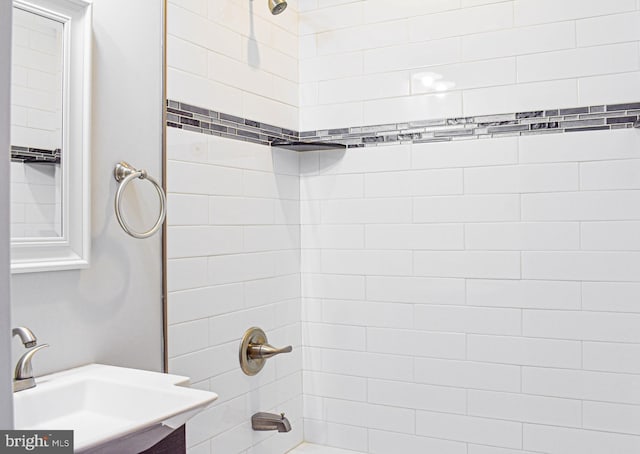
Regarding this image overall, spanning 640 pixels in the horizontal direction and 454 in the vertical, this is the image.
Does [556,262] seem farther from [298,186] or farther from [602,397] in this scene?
[298,186]

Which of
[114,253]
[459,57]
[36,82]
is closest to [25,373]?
[114,253]

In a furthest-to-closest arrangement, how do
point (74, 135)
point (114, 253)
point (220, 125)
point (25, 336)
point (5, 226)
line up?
point (220, 125) → point (114, 253) → point (74, 135) → point (25, 336) → point (5, 226)

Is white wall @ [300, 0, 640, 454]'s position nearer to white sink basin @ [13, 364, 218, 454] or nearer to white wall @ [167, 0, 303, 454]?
white wall @ [167, 0, 303, 454]

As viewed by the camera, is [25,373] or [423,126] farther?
[423,126]

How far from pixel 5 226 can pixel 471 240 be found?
1.96 m

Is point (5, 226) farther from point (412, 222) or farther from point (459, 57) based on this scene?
point (459, 57)

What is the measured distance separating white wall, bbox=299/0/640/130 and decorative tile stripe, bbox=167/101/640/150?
3 centimetres

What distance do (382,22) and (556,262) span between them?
3.87 ft

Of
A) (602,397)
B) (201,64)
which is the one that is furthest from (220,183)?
(602,397)

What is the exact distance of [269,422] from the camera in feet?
6.81

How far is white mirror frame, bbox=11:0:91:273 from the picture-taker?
1.39 m

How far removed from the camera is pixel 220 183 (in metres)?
1.95

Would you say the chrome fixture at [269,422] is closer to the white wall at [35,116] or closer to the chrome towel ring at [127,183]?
the chrome towel ring at [127,183]

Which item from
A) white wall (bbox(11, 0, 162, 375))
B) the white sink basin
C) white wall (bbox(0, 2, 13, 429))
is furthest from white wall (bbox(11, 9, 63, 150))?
white wall (bbox(0, 2, 13, 429))
